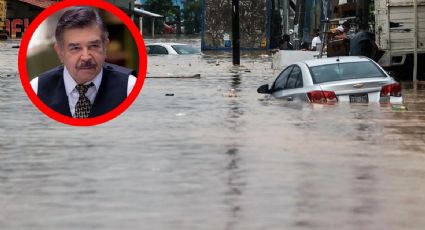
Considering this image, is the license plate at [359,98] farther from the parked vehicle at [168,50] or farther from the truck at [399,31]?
the parked vehicle at [168,50]

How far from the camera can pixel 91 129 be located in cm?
1542

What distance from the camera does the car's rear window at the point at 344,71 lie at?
19.0 meters

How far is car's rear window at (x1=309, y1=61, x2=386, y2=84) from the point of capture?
18969mm

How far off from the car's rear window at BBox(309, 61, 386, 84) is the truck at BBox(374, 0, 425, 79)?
10205mm

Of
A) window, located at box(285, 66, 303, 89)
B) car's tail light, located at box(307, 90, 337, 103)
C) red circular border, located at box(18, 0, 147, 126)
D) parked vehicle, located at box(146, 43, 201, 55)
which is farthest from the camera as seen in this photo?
parked vehicle, located at box(146, 43, 201, 55)

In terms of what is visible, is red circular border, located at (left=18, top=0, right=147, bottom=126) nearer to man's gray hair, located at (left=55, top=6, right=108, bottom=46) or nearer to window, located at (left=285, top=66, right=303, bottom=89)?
man's gray hair, located at (left=55, top=6, right=108, bottom=46)

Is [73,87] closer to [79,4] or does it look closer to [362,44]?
[79,4]

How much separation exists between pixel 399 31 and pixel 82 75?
2421 centimetres

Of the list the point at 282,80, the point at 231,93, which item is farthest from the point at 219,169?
the point at 231,93

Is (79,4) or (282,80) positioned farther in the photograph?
(282,80)

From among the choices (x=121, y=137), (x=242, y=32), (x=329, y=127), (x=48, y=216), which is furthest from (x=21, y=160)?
(x=242, y=32)

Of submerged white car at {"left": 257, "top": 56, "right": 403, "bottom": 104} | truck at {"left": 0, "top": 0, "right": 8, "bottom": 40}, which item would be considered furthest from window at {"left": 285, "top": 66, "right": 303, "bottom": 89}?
truck at {"left": 0, "top": 0, "right": 8, "bottom": 40}

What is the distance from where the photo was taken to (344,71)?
755 inches

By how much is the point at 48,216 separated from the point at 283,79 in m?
12.2
